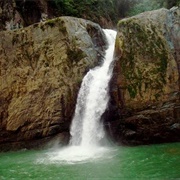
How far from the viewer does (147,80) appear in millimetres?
14406

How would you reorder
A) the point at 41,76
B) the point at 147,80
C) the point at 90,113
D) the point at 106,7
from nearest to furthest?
the point at 147,80, the point at 90,113, the point at 41,76, the point at 106,7

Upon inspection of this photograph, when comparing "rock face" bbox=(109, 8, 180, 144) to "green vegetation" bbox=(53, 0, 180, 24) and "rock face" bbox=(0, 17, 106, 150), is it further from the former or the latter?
"green vegetation" bbox=(53, 0, 180, 24)

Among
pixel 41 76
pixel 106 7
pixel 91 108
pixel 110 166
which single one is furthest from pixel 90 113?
pixel 106 7

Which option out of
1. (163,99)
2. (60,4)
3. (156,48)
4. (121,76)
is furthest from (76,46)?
(60,4)

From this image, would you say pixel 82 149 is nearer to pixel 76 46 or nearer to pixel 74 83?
pixel 74 83

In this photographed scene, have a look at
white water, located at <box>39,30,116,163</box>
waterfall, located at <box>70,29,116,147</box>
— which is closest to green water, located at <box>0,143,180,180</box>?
white water, located at <box>39,30,116,163</box>

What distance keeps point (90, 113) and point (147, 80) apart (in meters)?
3.38

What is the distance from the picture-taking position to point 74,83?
1589 cm

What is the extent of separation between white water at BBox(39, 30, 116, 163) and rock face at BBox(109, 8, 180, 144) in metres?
→ 0.66

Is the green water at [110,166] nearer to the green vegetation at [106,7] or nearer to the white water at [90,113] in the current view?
the white water at [90,113]

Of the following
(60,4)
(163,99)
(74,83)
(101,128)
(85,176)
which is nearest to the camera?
(85,176)

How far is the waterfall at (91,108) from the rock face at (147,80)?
0.63 meters

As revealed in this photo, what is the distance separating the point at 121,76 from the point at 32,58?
17.8ft

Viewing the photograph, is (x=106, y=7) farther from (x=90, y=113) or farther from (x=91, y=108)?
(x=90, y=113)
